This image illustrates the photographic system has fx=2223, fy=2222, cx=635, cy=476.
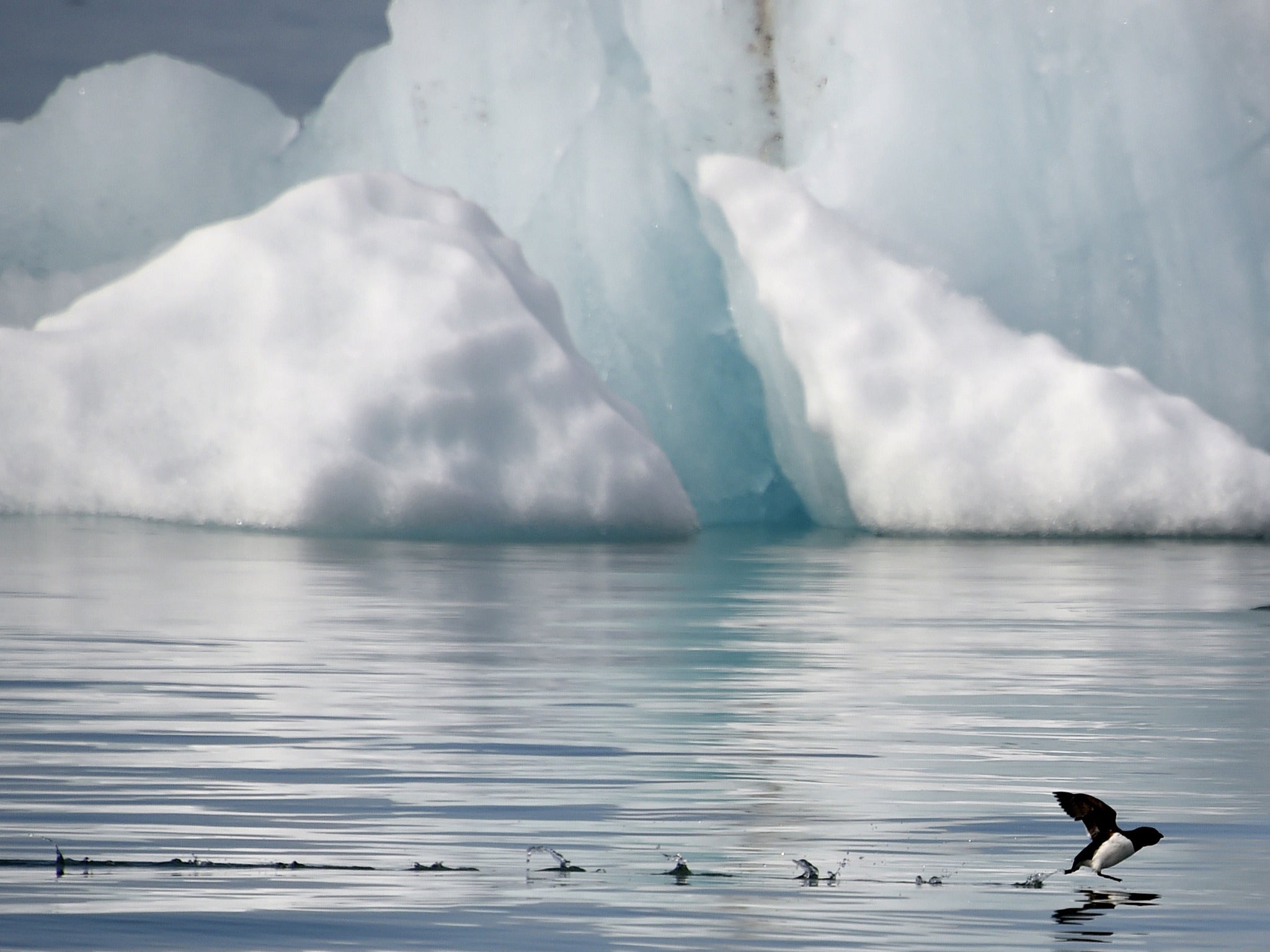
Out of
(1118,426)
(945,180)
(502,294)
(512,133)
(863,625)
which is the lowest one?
(863,625)

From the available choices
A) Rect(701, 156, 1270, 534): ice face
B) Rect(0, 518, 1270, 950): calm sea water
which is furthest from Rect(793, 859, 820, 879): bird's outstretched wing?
Rect(701, 156, 1270, 534): ice face

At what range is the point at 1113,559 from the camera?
38.3 ft

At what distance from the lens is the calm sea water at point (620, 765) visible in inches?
127

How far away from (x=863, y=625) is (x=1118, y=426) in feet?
19.5

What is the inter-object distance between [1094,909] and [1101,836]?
0.40ft

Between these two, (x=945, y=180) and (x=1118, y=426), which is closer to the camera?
(x=1118, y=426)

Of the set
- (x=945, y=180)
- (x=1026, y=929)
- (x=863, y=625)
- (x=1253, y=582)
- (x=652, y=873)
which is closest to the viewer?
(x=1026, y=929)

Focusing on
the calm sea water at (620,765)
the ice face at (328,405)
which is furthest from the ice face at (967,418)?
the calm sea water at (620,765)

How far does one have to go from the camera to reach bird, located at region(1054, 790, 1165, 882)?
336cm

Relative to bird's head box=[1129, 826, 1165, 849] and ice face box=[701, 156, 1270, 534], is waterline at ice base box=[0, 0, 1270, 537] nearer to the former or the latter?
ice face box=[701, 156, 1270, 534]

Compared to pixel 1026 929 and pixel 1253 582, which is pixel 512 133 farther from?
pixel 1026 929

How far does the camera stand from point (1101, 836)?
340 cm

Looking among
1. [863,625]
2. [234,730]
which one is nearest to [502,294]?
[863,625]

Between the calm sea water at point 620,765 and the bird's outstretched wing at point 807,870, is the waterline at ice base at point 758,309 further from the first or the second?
the bird's outstretched wing at point 807,870
